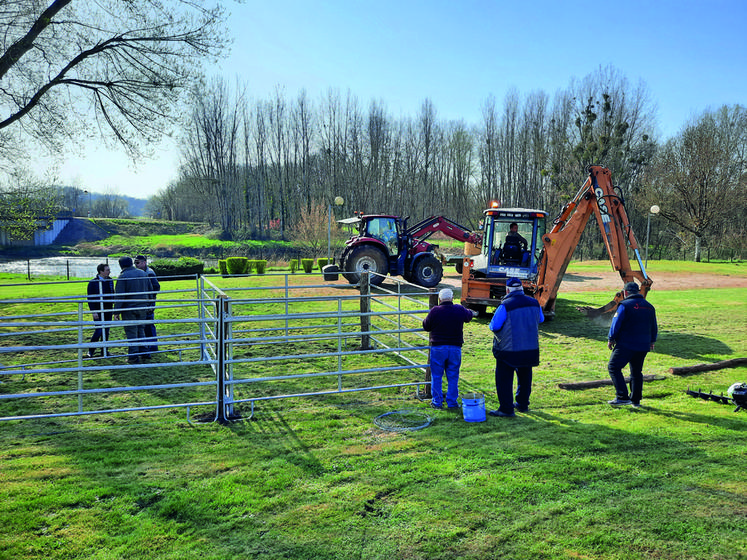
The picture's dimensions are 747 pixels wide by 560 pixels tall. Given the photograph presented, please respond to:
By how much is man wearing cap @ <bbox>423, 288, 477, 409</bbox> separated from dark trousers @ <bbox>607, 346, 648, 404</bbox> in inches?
84.5

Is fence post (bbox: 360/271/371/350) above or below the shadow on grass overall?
above

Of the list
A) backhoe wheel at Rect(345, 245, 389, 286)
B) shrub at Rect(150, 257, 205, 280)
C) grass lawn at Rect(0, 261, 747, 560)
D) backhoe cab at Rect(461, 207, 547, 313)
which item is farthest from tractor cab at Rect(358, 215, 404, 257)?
grass lawn at Rect(0, 261, 747, 560)

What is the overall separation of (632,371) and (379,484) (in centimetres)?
416

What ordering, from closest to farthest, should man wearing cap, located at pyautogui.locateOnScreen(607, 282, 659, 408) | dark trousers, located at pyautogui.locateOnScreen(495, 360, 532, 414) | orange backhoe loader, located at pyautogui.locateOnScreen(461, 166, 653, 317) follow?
dark trousers, located at pyautogui.locateOnScreen(495, 360, 532, 414), man wearing cap, located at pyautogui.locateOnScreen(607, 282, 659, 408), orange backhoe loader, located at pyautogui.locateOnScreen(461, 166, 653, 317)

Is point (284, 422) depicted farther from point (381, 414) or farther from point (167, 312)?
point (167, 312)

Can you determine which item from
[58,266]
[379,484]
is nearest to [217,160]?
[58,266]

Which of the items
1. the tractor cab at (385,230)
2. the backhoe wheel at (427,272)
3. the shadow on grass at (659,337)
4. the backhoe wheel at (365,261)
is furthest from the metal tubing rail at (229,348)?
the shadow on grass at (659,337)

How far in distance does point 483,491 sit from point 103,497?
3304 mm

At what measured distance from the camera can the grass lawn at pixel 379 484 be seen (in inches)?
142

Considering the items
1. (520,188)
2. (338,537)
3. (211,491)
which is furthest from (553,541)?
(520,188)

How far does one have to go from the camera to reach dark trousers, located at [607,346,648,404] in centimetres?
661

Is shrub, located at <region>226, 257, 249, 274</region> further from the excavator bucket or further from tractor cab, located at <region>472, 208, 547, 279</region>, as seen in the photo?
the excavator bucket

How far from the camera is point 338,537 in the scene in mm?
3668

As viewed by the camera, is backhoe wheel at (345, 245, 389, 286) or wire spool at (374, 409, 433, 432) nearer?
wire spool at (374, 409, 433, 432)
